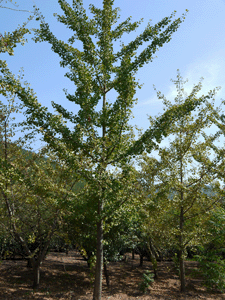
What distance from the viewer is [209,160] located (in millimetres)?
10906

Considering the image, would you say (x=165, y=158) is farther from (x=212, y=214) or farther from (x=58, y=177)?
(x=58, y=177)

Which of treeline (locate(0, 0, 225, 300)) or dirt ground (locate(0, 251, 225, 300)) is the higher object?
treeline (locate(0, 0, 225, 300))

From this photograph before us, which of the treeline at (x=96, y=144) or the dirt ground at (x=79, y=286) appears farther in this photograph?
the dirt ground at (x=79, y=286)

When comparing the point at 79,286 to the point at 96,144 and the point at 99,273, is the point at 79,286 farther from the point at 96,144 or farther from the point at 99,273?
the point at 96,144

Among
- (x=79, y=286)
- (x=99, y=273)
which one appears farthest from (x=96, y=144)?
(x=79, y=286)

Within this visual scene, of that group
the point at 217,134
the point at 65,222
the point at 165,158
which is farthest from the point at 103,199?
the point at 217,134

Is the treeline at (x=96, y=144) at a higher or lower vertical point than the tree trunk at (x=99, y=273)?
higher

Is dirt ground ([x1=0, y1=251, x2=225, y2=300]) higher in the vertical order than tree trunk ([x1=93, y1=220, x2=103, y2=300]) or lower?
lower

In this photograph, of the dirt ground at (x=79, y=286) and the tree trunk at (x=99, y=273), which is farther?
the dirt ground at (x=79, y=286)

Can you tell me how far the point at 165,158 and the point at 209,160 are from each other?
2073 millimetres

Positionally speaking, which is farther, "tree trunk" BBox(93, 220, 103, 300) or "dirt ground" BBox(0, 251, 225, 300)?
"dirt ground" BBox(0, 251, 225, 300)

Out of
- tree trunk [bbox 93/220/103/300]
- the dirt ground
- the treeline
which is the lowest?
the dirt ground

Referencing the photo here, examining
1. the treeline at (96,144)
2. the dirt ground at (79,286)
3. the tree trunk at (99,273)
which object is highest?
the treeline at (96,144)

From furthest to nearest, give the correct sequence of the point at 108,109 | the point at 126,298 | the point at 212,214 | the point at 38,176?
the point at 212,214, the point at 126,298, the point at 38,176, the point at 108,109
